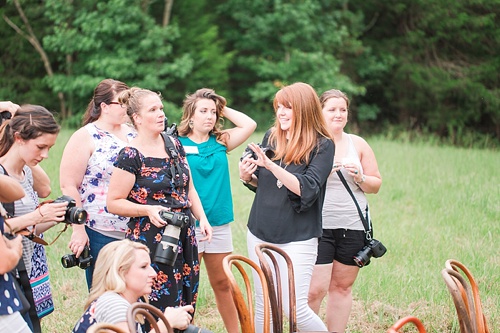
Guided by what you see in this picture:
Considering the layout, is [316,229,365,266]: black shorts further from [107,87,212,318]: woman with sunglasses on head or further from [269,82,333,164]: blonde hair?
[107,87,212,318]: woman with sunglasses on head

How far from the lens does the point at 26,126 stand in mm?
3492

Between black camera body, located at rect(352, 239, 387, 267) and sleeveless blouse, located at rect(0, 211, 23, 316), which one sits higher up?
sleeveless blouse, located at rect(0, 211, 23, 316)

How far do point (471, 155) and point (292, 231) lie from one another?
1008 centimetres

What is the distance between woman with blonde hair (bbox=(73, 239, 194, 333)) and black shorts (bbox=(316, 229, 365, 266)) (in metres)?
1.57

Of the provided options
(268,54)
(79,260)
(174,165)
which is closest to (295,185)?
(174,165)

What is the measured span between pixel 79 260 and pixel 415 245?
405 centimetres

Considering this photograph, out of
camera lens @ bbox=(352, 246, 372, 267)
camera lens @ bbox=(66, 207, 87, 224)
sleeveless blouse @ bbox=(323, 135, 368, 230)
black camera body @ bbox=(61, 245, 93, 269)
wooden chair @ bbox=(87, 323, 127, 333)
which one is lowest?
camera lens @ bbox=(352, 246, 372, 267)

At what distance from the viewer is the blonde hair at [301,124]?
390 cm

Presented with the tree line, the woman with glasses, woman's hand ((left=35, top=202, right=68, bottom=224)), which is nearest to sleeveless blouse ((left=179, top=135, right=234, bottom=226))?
the woman with glasses

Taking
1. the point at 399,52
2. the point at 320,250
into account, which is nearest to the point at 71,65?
the point at 399,52

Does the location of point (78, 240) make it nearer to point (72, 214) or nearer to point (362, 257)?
point (72, 214)

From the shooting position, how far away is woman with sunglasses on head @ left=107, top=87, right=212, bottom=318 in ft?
11.9

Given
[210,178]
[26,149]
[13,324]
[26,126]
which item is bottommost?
[210,178]

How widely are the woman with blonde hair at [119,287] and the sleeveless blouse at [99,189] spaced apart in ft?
3.72
